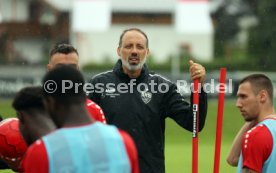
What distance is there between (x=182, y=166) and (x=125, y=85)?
854 cm

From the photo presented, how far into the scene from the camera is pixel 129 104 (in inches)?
302

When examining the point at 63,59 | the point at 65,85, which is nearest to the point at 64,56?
the point at 63,59

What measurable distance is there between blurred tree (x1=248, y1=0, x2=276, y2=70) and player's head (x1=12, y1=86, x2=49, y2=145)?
36949mm

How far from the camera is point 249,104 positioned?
22.4 feet

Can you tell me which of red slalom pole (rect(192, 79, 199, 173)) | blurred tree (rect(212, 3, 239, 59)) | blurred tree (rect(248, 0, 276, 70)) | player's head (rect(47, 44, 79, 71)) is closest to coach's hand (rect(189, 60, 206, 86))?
red slalom pole (rect(192, 79, 199, 173))

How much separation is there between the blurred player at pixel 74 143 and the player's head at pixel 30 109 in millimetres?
268

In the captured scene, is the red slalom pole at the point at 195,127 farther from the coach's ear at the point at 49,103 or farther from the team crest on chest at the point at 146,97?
the coach's ear at the point at 49,103

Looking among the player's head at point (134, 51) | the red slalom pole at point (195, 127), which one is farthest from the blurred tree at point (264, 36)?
the red slalom pole at point (195, 127)

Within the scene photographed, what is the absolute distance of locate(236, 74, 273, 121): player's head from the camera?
22.4 feet

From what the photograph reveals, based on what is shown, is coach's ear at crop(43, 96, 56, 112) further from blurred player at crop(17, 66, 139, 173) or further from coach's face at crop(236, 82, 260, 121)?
coach's face at crop(236, 82, 260, 121)

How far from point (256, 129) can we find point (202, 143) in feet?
47.4

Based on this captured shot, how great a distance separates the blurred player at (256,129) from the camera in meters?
6.43

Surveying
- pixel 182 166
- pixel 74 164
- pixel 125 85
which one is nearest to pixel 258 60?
pixel 182 166

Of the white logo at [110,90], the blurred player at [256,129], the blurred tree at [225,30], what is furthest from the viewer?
the blurred tree at [225,30]
